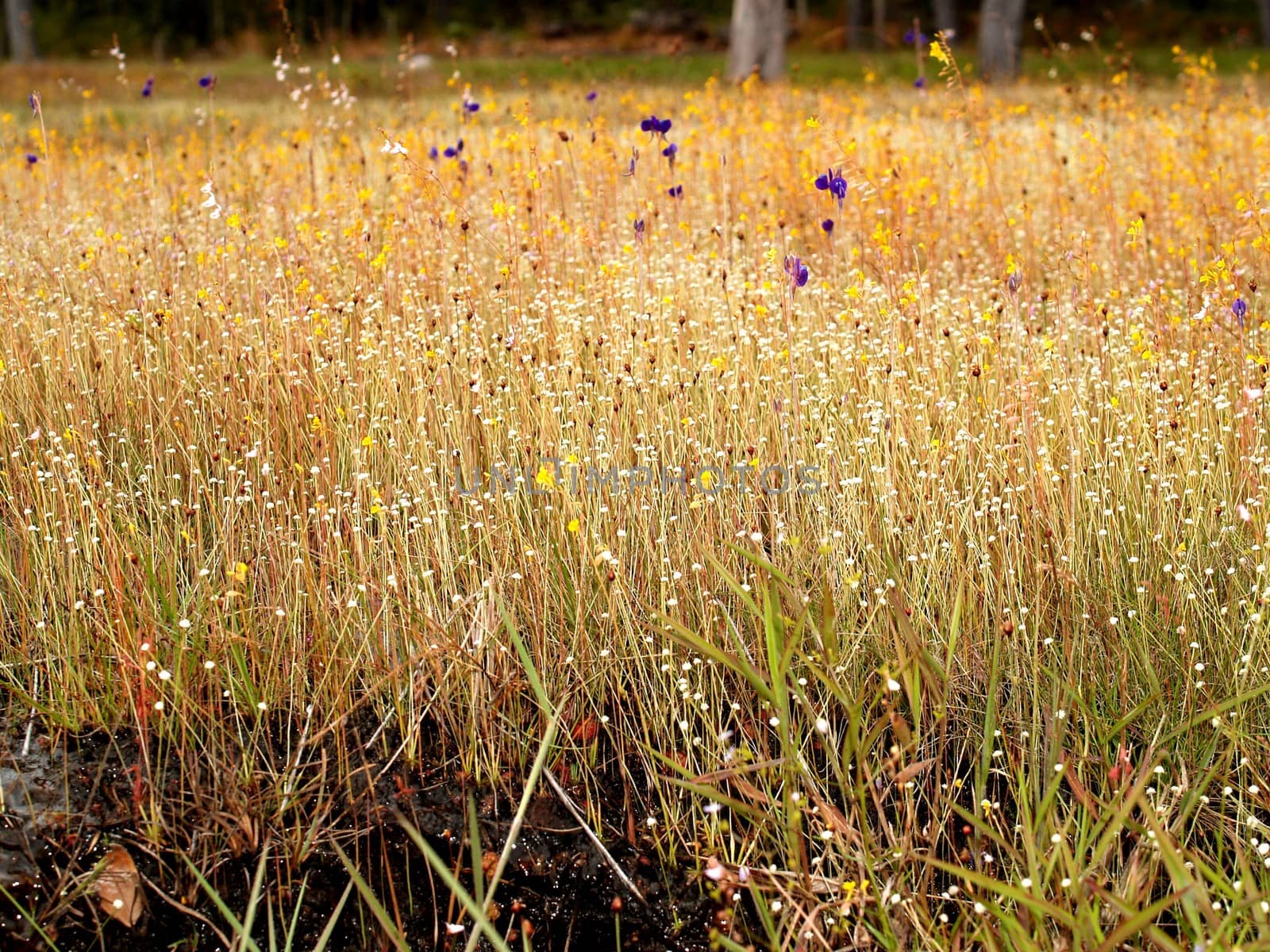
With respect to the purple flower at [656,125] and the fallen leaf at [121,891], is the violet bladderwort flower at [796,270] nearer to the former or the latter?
the purple flower at [656,125]

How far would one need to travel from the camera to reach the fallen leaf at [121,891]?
6.98 ft

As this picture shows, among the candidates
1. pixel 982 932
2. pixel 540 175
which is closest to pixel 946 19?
pixel 540 175

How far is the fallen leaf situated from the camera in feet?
6.98

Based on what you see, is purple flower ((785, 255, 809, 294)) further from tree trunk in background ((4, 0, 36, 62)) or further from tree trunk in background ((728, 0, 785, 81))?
tree trunk in background ((4, 0, 36, 62))

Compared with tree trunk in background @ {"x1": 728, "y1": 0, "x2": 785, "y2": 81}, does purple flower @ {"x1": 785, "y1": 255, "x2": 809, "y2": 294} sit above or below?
below

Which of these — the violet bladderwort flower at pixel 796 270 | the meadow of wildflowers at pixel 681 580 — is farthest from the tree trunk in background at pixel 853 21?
the violet bladderwort flower at pixel 796 270

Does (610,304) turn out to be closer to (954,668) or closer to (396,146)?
(396,146)

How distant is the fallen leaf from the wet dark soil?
0.04 feet

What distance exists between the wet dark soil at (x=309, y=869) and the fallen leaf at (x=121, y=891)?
0.01m

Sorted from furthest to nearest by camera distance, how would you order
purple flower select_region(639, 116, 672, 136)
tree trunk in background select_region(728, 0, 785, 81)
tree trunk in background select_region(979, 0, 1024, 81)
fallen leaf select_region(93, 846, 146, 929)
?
tree trunk in background select_region(979, 0, 1024, 81) < tree trunk in background select_region(728, 0, 785, 81) < purple flower select_region(639, 116, 672, 136) < fallen leaf select_region(93, 846, 146, 929)

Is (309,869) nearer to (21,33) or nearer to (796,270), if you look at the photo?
(796,270)

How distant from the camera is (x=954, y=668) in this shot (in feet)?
8.54

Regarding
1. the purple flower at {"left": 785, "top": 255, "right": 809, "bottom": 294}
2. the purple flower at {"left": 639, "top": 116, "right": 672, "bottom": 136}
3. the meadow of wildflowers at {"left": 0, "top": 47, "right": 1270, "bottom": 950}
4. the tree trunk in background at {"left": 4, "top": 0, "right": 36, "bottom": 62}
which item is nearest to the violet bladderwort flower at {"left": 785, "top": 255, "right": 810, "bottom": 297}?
the purple flower at {"left": 785, "top": 255, "right": 809, "bottom": 294}

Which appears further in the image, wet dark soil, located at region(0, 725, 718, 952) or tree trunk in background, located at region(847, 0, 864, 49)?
tree trunk in background, located at region(847, 0, 864, 49)
